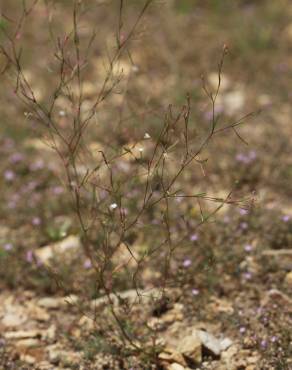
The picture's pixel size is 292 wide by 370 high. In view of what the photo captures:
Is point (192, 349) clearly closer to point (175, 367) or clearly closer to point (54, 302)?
point (175, 367)

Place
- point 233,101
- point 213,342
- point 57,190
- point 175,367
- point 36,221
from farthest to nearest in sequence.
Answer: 1. point 233,101
2. point 57,190
3. point 36,221
4. point 213,342
5. point 175,367

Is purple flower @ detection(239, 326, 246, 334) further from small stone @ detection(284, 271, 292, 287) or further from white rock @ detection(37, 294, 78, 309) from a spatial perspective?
white rock @ detection(37, 294, 78, 309)

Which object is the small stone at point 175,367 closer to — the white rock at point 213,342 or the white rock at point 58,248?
the white rock at point 213,342

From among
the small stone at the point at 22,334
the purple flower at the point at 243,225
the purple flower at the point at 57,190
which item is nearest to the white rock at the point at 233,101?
the purple flower at the point at 243,225

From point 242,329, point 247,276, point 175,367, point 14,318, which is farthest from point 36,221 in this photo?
point 242,329

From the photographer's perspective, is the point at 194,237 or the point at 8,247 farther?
the point at 8,247

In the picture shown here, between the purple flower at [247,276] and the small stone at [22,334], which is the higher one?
the purple flower at [247,276]

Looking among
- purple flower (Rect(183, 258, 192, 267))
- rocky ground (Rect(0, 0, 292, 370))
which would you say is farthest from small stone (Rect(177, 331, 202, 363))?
purple flower (Rect(183, 258, 192, 267))

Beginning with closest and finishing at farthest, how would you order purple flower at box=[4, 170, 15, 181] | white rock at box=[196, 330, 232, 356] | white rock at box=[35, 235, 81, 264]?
white rock at box=[196, 330, 232, 356], white rock at box=[35, 235, 81, 264], purple flower at box=[4, 170, 15, 181]

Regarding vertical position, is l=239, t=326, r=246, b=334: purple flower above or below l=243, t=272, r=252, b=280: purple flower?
below

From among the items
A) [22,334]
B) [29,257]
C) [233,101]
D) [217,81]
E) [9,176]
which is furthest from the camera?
[217,81]

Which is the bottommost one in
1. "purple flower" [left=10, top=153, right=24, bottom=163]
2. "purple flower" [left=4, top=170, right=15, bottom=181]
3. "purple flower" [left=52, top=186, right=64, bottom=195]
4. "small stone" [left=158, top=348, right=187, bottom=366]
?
"small stone" [left=158, top=348, right=187, bottom=366]

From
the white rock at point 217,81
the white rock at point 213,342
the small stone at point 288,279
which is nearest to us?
the white rock at point 213,342

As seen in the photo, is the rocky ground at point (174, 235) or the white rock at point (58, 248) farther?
the white rock at point (58, 248)
